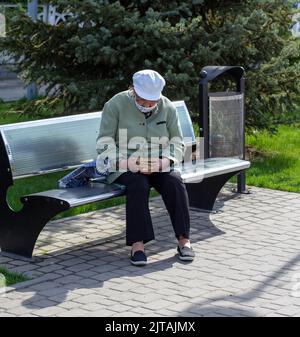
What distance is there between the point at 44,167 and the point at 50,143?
0.68 ft

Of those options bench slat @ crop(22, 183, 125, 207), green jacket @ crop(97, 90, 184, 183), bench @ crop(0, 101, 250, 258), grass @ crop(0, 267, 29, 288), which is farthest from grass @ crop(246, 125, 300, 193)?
grass @ crop(0, 267, 29, 288)

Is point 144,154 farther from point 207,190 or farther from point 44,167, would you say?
point 207,190

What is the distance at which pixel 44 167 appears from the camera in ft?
22.5

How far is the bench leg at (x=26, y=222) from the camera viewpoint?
250 inches

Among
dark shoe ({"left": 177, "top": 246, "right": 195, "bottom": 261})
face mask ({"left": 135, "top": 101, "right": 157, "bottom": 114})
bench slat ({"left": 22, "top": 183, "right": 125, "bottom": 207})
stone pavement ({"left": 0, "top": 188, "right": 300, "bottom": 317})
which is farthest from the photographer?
face mask ({"left": 135, "top": 101, "right": 157, "bottom": 114})

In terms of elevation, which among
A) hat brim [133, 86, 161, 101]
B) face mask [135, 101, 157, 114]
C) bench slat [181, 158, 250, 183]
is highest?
hat brim [133, 86, 161, 101]

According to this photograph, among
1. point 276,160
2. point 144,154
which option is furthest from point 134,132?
point 276,160

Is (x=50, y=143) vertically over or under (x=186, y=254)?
over

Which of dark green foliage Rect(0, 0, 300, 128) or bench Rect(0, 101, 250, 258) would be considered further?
dark green foliage Rect(0, 0, 300, 128)

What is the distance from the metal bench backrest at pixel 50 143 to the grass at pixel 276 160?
2519 mm

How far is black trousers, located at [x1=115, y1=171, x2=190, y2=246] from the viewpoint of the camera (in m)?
6.46

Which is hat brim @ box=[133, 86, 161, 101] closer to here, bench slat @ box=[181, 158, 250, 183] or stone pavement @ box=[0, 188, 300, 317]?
bench slat @ box=[181, 158, 250, 183]

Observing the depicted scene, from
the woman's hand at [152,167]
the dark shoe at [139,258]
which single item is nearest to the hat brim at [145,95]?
the woman's hand at [152,167]

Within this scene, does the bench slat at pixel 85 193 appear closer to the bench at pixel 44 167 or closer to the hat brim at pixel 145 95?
the bench at pixel 44 167
